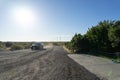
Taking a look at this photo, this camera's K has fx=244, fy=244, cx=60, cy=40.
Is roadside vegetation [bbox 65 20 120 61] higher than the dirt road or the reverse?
higher

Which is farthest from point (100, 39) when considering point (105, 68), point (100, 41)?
point (105, 68)

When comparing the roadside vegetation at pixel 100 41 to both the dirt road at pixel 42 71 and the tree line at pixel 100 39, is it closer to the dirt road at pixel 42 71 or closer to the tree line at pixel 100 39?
the tree line at pixel 100 39

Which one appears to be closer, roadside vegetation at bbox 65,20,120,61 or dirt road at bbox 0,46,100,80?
dirt road at bbox 0,46,100,80

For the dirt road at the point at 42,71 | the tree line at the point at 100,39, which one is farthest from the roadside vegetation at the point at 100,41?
the dirt road at the point at 42,71

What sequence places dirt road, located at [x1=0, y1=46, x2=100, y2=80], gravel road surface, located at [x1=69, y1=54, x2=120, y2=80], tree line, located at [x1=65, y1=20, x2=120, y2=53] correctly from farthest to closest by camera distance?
tree line, located at [x1=65, y1=20, x2=120, y2=53]
gravel road surface, located at [x1=69, y1=54, x2=120, y2=80]
dirt road, located at [x1=0, y1=46, x2=100, y2=80]

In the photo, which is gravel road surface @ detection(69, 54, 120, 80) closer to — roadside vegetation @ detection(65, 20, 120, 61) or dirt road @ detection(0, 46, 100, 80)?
dirt road @ detection(0, 46, 100, 80)

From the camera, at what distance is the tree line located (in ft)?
116

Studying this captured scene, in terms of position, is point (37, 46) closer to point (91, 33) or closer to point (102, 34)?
point (91, 33)

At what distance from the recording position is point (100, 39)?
42.9 m

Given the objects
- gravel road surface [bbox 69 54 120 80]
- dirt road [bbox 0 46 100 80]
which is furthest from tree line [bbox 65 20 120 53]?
dirt road [bbox 0 46 100 80]

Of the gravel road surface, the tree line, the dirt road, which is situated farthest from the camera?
the tree line

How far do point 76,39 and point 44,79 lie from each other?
35405 millimetres

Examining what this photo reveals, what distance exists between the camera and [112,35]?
33219 millimetres

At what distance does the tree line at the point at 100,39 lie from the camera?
116ft
